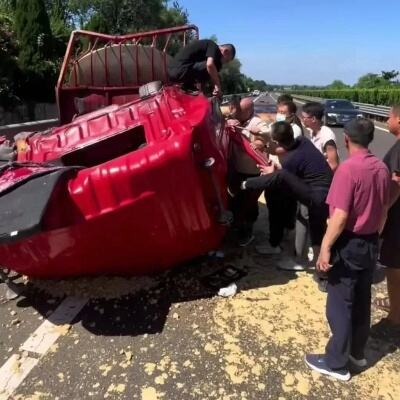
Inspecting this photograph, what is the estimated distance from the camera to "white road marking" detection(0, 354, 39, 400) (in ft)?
8.66

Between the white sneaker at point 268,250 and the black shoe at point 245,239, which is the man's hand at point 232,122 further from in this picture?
the white sneaker at point 268,250

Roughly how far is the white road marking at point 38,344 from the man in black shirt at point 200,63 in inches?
106

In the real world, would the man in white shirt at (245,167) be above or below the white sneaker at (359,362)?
above

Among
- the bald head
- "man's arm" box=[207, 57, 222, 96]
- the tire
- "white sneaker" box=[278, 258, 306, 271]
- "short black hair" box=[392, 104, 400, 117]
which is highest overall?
"man's arm" box=[207, 57, 222, 96]

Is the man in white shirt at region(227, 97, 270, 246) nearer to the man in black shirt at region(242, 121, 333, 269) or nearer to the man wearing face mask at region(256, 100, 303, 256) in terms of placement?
the man wearing face mask at region(256, 100, 303, 256)

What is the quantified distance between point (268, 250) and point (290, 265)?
41 centimetres

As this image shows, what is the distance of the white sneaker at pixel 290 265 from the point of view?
429 centimetres

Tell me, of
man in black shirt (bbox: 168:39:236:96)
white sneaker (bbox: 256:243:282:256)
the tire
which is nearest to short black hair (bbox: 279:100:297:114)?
man in black shirt (bbox: 168:39:236:96)

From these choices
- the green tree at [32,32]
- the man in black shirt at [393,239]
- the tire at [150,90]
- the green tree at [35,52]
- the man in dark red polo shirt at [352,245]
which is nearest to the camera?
the man in dark red polo shirt at [352,245]

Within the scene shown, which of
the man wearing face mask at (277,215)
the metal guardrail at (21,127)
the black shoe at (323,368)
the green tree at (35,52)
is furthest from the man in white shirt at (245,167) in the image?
the green tree at (35,52)

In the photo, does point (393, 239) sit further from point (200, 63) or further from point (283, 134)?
point (200, 63)

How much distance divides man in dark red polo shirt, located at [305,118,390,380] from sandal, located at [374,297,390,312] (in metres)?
0.86

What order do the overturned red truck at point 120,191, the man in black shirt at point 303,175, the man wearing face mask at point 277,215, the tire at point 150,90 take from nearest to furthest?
the overturned red truck at point 120,191
the man in black shirt at point 303,175
the tire at point 150,90
the man wearing face mask at point 277,215

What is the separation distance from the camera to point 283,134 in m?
3.77
